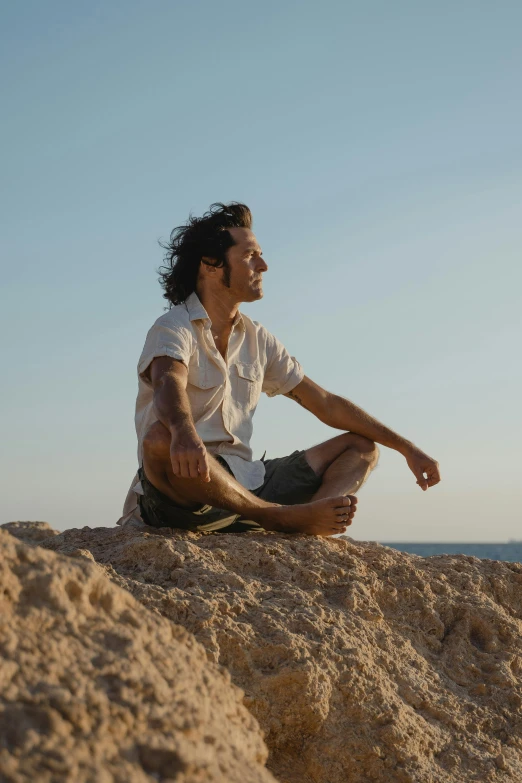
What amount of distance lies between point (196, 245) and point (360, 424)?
4.05ft

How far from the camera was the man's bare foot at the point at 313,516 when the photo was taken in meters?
3.97

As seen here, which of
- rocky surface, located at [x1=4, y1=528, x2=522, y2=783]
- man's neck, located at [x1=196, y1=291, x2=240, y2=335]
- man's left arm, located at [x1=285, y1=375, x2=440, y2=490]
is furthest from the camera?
man's left arm, located at [x1=285, y1=375, x2=440, y2=490]

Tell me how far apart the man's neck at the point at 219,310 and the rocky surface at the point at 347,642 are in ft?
3.56

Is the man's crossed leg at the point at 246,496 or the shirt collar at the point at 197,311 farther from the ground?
the shirt collar at the point at 197,311

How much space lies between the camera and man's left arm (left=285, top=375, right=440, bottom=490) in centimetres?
465

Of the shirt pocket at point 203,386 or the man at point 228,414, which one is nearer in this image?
the man at point 228,414

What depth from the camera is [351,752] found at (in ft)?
9.11

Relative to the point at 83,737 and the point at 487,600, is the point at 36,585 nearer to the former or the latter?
the point at 83,737

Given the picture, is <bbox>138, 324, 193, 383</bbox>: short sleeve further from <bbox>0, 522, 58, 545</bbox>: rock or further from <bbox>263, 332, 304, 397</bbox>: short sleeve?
<bbox>0, 522, 58, 545</bbox>: rock

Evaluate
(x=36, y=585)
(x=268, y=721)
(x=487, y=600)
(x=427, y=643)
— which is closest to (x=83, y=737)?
(x=36, y=585)

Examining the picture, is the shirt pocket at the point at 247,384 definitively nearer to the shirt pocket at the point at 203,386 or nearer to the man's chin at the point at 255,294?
the shirt pocket at the point at 203,386

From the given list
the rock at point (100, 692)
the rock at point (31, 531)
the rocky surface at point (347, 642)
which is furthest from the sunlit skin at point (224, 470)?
the rock at point (100, 692)

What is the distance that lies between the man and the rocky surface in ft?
0.49

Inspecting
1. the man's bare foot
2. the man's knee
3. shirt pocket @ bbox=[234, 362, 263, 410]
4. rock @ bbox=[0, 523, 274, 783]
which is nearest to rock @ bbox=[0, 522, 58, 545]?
the man's knee
